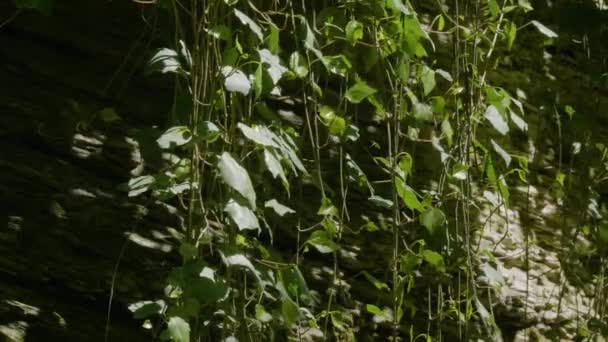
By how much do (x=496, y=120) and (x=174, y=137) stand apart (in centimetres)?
67

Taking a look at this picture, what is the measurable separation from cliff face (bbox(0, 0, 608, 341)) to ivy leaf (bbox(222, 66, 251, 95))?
0.80 ft

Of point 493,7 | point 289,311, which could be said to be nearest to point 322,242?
point 289,311

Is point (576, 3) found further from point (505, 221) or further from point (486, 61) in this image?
point (505, 221)

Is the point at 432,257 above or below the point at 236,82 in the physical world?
→ below

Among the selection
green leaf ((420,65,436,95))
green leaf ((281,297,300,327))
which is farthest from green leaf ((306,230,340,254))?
green leaf ((420,65,436,95))

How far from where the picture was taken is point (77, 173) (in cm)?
151

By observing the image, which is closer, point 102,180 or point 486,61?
point 102,180

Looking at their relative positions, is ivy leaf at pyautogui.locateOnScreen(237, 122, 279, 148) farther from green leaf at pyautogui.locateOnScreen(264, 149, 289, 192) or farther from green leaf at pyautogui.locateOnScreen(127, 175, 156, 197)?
green leaf at pyautogui.locateOnScreen(127, 175, 156, 197)

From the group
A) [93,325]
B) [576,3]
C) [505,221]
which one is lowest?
[93,325]

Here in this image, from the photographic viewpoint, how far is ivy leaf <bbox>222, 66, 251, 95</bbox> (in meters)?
1.26

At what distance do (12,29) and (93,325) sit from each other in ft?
1.86

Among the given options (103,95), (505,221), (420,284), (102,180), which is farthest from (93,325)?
(505,221)

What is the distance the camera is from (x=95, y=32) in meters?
1.60

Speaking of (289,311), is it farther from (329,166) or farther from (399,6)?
(399,6)
